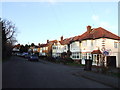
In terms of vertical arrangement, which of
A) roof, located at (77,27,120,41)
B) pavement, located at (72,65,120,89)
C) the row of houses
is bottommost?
pavement, located at (72,65,120,89)

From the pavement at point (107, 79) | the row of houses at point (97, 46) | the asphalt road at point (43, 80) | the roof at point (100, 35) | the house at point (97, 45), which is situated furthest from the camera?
the roof at point (100, 35)

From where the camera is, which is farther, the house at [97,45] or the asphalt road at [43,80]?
the house at [97,45]

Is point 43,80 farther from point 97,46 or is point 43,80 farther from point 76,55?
point 76,55

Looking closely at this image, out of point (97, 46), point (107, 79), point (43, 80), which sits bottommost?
point (107, 79)

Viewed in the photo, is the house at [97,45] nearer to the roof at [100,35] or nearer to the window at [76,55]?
the roof at [100,35]

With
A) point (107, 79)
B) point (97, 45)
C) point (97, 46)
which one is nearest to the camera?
point (107, 79)

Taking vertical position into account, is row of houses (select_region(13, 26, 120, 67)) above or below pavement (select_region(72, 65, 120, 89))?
above

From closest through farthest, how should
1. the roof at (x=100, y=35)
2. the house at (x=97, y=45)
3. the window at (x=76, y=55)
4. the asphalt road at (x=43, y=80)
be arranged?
the asphalt road at (x=43, y=80), the house at (x=97, y=45), the roof at (x=100, y=35), the window at (x=76, y=55)

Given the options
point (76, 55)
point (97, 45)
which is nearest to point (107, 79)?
point (97, 45)

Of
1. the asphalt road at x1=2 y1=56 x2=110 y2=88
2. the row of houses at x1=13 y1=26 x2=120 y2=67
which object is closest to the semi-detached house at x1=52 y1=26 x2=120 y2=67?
the row of houses at x1=13 y1=26 x2=120 y2=67

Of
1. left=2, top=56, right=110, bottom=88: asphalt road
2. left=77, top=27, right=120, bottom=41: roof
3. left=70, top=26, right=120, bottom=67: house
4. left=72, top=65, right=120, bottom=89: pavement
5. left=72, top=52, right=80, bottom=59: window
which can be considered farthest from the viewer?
left=72, top=52, right=80, bottom=59: window

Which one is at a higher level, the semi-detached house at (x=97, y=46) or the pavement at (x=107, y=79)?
the semi-detached house at (x=97, y=46)

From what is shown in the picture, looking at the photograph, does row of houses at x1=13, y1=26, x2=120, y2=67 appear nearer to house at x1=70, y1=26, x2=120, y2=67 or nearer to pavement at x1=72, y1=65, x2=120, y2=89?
house at x1=70, y1=26, x2=120, y2=67

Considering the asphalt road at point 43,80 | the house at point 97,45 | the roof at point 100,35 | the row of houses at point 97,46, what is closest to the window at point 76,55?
the row of houses at point 97,46
